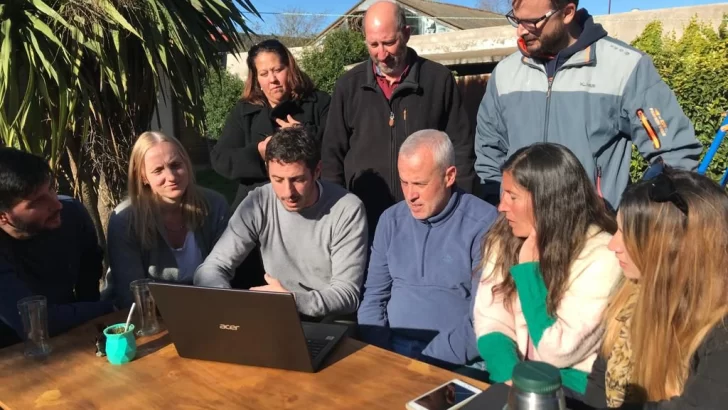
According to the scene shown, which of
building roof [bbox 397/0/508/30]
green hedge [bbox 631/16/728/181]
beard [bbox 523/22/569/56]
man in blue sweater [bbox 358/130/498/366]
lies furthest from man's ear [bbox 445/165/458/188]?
building roof [bbox 397/0/508/30]

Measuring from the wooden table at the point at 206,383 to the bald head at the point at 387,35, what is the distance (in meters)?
1.66

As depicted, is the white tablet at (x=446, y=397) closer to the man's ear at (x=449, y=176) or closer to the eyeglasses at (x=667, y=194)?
the eyeglasses at (x=667, y=194)

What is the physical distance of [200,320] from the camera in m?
1.78

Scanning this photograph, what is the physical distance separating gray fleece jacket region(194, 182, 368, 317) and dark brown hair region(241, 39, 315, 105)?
0.75 meters

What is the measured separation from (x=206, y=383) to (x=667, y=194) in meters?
1.39

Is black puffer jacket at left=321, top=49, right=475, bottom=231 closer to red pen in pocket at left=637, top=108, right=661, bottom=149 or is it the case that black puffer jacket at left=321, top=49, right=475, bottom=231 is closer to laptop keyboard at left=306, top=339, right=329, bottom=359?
red pen in pocket at left=637, top=108, right=661, bottom=149

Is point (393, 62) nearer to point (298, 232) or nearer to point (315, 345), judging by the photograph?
point (298, 232)

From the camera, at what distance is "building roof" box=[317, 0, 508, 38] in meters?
20.9

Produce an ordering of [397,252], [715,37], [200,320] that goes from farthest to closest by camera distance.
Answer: [715,37]
[397,252]
[200,320]

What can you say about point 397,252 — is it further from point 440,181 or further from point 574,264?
point 574,264

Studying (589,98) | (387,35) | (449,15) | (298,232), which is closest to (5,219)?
(298,232)

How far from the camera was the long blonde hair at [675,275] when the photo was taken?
4.86ft

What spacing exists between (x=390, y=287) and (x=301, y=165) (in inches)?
27.1

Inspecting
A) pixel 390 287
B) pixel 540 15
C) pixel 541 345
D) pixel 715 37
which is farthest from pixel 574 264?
pixel 715 37
